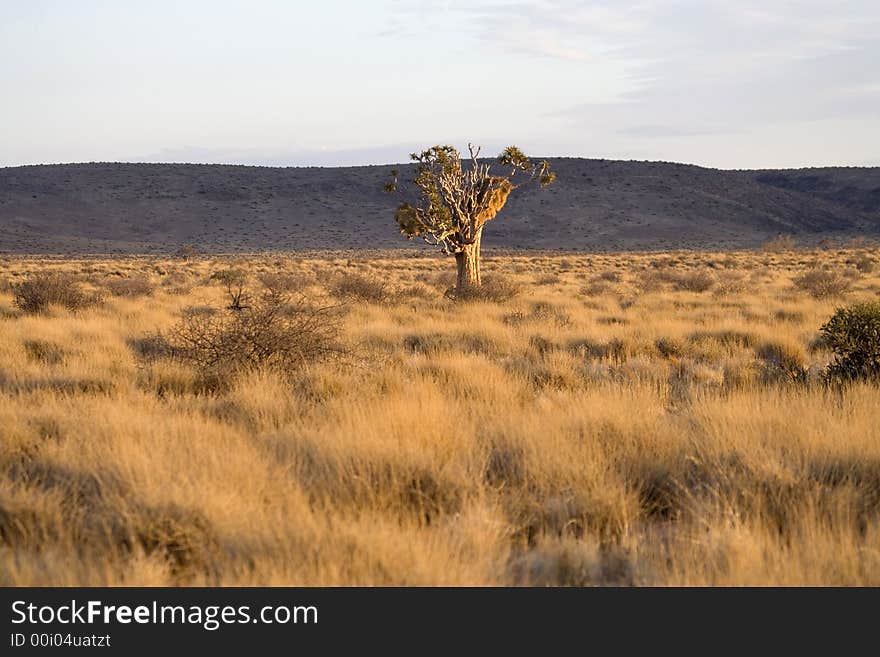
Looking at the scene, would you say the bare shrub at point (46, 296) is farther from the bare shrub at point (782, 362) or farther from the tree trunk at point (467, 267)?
the bare shrub at point (782, 362)

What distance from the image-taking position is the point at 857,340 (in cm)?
923

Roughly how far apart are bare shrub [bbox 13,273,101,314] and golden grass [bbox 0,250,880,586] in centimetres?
704

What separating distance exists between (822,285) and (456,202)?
979cm

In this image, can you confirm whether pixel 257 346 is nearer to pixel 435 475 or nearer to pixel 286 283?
pixel 435 475

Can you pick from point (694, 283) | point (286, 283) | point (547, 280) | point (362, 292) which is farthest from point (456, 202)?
point (547, 280)

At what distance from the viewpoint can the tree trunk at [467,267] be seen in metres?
19.6

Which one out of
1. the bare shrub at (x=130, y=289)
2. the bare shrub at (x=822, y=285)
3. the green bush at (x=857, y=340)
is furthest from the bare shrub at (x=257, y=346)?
the bare shrub at (x=822, y=285)

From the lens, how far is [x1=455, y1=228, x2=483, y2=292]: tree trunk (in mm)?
19562

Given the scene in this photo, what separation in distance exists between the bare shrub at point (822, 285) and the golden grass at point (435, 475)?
38.0 feet

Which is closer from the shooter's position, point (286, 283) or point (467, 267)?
point (467, 267)

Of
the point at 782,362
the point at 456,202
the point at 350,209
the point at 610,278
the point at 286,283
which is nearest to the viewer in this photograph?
the point at 782,362

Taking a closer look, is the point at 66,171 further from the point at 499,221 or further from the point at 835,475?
the point at 835,475

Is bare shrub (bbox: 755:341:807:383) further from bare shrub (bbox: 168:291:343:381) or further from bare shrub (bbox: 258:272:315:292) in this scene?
bare shrub (bbox: 258:272:315:292)

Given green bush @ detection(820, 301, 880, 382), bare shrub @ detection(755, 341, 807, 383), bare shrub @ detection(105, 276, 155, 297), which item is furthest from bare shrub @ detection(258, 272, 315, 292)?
green bush @ detection(820, 301, 880, 382)
